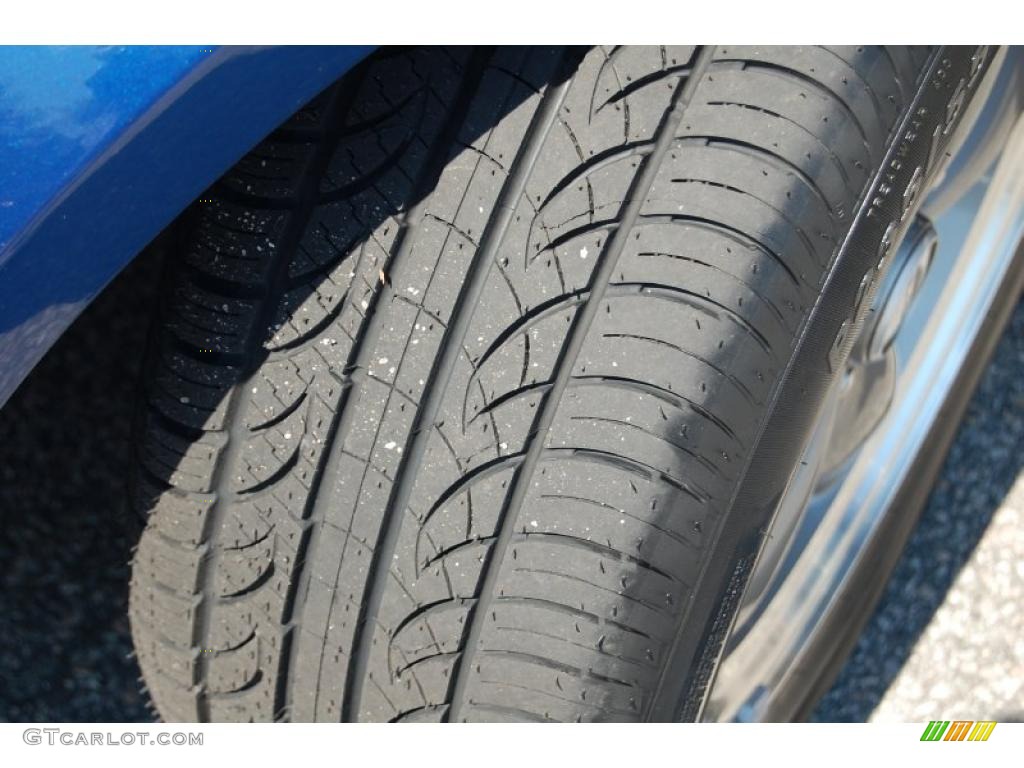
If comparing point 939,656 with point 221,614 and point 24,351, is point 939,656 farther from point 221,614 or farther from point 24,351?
point 24,351

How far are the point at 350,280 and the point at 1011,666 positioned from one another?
1.04 metres

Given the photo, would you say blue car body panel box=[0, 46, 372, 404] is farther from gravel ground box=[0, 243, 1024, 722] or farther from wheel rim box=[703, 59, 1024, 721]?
wheel rim box=[703, 59, 1024, 721]

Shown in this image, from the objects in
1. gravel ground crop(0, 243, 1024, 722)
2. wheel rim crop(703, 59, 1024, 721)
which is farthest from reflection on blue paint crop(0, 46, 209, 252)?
wheel rim crop(703, 59, 1024, 721)

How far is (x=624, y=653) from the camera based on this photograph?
0.87 metres

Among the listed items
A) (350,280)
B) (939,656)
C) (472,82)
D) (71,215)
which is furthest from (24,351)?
(939,656)

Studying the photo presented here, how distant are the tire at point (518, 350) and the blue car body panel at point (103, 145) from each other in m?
0.14

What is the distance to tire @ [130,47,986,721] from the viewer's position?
771 mm

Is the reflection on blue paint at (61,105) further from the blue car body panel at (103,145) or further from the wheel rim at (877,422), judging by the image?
the wheel rim at (877,422)
